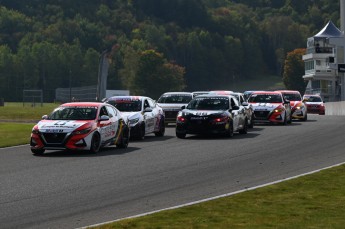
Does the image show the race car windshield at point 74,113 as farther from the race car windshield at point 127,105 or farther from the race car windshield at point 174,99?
the race car windshield at point 174,99

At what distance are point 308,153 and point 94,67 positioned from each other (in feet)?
490

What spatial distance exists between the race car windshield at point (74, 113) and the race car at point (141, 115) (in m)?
3.95

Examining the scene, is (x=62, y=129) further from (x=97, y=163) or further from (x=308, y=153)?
(x=308, y=153)

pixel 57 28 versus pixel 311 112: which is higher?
pixel 57 28

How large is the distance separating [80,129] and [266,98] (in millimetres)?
17741

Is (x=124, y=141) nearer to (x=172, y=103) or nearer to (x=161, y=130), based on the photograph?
(x=161, y=130)

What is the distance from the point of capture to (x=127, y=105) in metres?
28.3

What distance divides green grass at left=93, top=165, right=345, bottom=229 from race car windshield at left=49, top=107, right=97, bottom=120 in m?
9.31

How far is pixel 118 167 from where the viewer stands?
1773 centimetres

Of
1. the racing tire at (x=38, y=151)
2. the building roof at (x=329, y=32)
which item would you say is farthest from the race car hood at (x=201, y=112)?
the building roof at (x=329, y=32)

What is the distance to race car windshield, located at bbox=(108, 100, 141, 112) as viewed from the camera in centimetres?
2791

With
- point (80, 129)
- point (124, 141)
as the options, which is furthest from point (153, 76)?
point (80, 129)

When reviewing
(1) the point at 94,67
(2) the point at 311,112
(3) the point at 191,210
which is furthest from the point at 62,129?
(1) the point at 94,67

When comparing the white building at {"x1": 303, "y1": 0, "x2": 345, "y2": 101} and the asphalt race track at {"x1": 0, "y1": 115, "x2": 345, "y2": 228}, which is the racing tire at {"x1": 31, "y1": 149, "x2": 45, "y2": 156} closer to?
the asphalt race track at {"x1": 0, "y1": 115, "x2": 345, "y2": 228}
